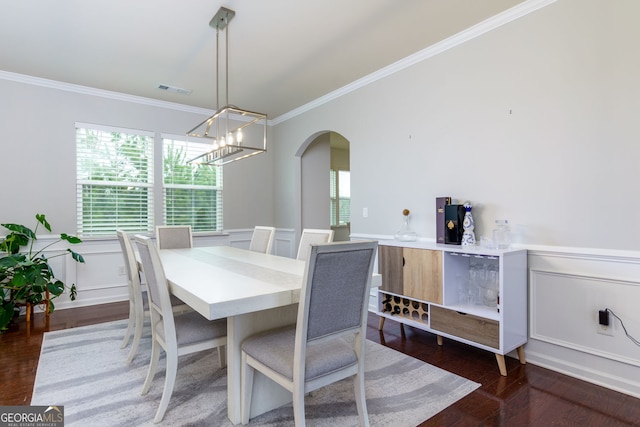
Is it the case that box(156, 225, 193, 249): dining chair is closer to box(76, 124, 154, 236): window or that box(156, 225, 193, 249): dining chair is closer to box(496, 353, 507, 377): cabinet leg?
box(76, 124, 154, 236): window

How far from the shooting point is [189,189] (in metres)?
4.79

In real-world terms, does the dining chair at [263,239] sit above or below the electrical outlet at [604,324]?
above

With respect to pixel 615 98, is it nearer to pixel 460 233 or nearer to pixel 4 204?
pixel 460 233

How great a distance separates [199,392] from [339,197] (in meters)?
5.26

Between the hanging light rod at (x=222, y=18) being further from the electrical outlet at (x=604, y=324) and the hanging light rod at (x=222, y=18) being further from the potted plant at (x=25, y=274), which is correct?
the electrical outlet at (x=604, y=324)

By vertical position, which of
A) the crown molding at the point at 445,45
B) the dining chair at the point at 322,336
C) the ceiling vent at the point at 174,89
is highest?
the ceiling vent at the point at 174,89

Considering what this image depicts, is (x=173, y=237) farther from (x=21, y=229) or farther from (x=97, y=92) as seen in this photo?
(x=97, y=92)

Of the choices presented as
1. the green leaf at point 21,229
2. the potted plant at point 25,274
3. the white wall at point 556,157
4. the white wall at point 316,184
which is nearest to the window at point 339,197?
the white wall at point 316,184

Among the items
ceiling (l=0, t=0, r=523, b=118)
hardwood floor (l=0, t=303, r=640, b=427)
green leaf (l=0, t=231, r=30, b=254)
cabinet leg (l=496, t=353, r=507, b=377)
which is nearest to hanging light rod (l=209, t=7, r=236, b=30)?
ceiling (l=0, t=0, r=523, b=118)

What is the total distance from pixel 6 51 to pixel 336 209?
5204 millimetres

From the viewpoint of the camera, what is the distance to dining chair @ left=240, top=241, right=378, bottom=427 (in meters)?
1.41

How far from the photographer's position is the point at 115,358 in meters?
2.59

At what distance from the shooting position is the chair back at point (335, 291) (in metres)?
1.40

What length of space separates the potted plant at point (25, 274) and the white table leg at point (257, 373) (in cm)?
257
